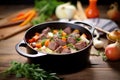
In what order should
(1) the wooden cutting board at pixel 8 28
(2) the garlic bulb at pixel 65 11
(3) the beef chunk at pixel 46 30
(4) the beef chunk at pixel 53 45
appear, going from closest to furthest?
(4) the beef chunk at pixel 53 45
(3) the beef chunk at pixel 46 30
(1) the wooden cutting board at pixel 8 28
(2) the garlic bulb at pixel 65 11

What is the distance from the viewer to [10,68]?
49.0 inches

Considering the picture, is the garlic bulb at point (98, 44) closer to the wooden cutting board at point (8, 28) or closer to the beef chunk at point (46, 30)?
the beef chunk at point (46, 30)

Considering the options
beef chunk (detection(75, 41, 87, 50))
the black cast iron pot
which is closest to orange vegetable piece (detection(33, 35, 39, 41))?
the black cast iron pot

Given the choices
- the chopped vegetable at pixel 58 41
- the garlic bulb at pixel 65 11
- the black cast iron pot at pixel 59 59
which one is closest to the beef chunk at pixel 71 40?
the chopped vegetable at pixel 58 41

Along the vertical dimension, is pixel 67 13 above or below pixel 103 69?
above

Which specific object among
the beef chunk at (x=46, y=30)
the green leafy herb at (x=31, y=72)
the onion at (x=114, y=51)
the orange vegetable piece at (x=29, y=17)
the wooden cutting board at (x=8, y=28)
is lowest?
the green leafy herb at (x=31, y=72)

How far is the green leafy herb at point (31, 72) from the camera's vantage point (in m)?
1.19

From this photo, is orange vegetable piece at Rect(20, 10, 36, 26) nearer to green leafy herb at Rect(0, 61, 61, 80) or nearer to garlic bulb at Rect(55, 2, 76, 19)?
garlic bulb at Rect(55, 2, 76, 19)

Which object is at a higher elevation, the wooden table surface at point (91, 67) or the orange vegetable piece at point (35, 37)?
the orange vegetable piece at point (35, 37)

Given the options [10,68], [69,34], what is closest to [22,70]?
[10,68]

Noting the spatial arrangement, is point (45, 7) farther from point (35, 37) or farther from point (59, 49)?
point (59, 49)

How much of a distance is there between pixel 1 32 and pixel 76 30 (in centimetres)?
50

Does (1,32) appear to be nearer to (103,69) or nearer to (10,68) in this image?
(10,68)

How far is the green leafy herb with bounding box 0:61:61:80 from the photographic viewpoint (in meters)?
1.19
